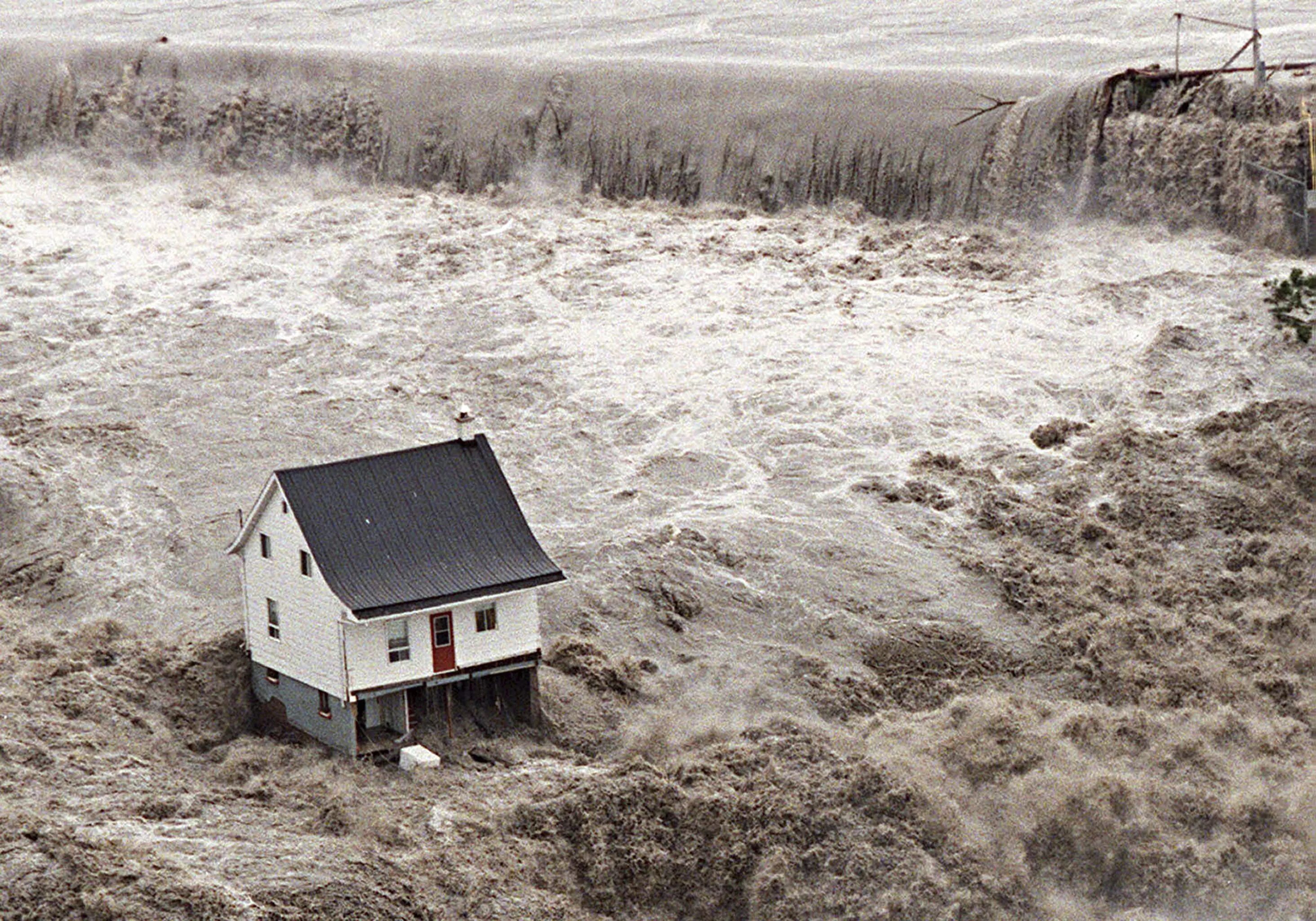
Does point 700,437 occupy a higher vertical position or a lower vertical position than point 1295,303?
lower

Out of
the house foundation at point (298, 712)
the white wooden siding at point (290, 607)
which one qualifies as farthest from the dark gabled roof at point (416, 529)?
the house foundation at point (298, 712)

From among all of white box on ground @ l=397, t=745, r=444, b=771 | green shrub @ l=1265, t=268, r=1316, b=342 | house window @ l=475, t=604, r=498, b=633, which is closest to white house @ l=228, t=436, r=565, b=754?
house window @ l=475, t=604, r=498, b=633

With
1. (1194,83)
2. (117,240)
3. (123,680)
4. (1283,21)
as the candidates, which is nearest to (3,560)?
(123,680)

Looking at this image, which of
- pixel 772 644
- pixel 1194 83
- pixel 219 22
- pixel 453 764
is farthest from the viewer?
pixel 219 22

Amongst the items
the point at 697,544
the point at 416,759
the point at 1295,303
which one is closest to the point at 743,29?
the point at 1295,303

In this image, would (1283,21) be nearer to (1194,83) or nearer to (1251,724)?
(1194,83)

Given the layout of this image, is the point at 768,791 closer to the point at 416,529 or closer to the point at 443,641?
the point at 443,641

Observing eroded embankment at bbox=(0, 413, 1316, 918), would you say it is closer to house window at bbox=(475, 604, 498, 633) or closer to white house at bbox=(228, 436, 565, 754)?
white house at bbox=(228, 436, 565, 754)
